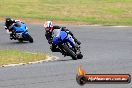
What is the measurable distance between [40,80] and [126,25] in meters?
22.7

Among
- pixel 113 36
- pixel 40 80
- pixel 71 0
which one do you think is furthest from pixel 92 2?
pixel 40 80

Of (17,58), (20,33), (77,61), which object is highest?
(77,61)

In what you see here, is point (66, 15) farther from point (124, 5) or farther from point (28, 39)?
point (28, 39)

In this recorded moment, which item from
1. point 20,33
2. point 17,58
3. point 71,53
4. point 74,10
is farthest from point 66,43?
point 74,10

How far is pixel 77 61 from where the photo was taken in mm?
18094

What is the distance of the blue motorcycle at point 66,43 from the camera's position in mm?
19047

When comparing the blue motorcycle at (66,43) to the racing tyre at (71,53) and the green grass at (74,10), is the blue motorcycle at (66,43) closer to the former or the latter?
the racing tyre at (71,53)

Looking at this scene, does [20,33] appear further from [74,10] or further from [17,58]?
[74,10]

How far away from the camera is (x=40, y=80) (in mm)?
12547

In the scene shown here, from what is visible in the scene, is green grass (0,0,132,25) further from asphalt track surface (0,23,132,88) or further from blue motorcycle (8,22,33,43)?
blue motorcycle (8,22,33,43)

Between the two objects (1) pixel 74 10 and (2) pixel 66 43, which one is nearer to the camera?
(2) pixel 66 43

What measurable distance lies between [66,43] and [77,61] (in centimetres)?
131

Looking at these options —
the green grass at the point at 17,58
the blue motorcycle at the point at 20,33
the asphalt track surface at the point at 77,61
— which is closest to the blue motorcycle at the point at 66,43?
the asphalt track surface at the point at 77,61

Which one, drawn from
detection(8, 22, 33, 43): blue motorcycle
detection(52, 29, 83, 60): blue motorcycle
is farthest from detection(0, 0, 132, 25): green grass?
detection(52, 29, 83, 60): blue motorcycle
